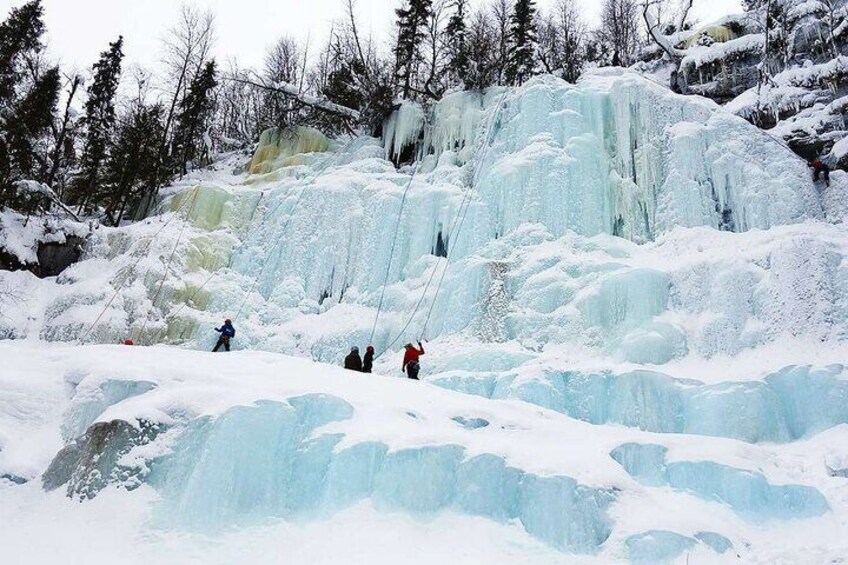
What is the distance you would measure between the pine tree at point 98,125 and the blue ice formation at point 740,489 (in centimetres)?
2135

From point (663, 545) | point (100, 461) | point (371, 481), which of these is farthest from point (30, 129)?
point (663, 545)

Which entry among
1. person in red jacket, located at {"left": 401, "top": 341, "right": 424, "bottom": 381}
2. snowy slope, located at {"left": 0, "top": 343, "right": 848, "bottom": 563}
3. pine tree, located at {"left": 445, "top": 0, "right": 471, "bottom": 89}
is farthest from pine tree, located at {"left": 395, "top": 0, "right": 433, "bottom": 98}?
snowy slope, located at {"left": 0, "top": 343, "right": 848, "bottom": 563}

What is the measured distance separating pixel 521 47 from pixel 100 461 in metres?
21.5

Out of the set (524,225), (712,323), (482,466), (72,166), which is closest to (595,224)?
(524,225)

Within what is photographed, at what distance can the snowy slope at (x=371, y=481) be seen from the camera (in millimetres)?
6062

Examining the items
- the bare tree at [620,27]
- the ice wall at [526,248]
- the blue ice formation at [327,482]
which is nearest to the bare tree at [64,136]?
the ice wall at [526,248]

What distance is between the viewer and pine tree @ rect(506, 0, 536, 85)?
23.6 meters

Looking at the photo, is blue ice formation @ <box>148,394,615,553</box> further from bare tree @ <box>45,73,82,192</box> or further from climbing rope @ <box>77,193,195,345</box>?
bare tree @ <box>45,73,82,192</box>

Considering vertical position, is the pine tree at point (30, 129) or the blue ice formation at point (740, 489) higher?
the pine tree at point (30, 129)

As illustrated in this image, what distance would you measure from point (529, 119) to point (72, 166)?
21590 millimetres

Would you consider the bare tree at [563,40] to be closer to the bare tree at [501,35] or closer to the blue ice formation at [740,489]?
the bare tree at [501,35]

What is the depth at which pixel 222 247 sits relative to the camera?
16.9 meters

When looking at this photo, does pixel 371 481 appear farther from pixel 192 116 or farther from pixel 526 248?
pixel 192 116

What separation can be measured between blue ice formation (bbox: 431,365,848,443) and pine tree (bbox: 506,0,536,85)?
1620 centimetres
